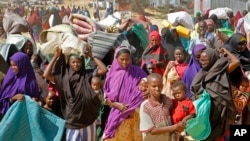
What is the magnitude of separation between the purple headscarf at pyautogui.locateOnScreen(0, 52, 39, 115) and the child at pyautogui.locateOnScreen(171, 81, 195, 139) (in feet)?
5.33

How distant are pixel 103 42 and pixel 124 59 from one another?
1.56 metres

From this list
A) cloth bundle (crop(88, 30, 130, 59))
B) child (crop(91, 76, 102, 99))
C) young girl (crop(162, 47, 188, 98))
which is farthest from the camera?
cloth bundle (crop(88, 30, 130, 59))

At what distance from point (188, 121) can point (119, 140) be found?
48.5 inches

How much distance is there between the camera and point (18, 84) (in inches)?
210

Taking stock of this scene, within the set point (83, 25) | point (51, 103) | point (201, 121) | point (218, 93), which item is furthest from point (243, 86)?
point (83, 25)

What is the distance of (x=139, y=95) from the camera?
554 centimetres

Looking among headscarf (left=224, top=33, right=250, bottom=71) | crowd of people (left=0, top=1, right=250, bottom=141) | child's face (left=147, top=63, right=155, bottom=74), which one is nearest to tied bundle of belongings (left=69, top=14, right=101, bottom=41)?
child's face (left=147, top=63, right=155, bottom=74)

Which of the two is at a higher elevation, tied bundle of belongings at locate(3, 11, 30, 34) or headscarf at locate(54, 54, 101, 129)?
tied bundle of belongings at locate(3, 11, 30, 34)

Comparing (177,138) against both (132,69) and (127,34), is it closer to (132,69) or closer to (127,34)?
(132,69)

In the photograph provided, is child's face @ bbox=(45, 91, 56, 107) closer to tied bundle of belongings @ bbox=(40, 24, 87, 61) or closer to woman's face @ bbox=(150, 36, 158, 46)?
tied bundle of belongings @ bbox=(40, 24, 87, 61)

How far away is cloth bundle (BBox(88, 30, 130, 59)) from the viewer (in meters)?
6.96

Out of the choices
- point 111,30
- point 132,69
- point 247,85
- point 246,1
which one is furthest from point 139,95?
point 246,1

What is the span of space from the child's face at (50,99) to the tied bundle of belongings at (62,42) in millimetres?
614

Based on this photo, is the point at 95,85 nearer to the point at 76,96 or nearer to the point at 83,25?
the point at 76,96
